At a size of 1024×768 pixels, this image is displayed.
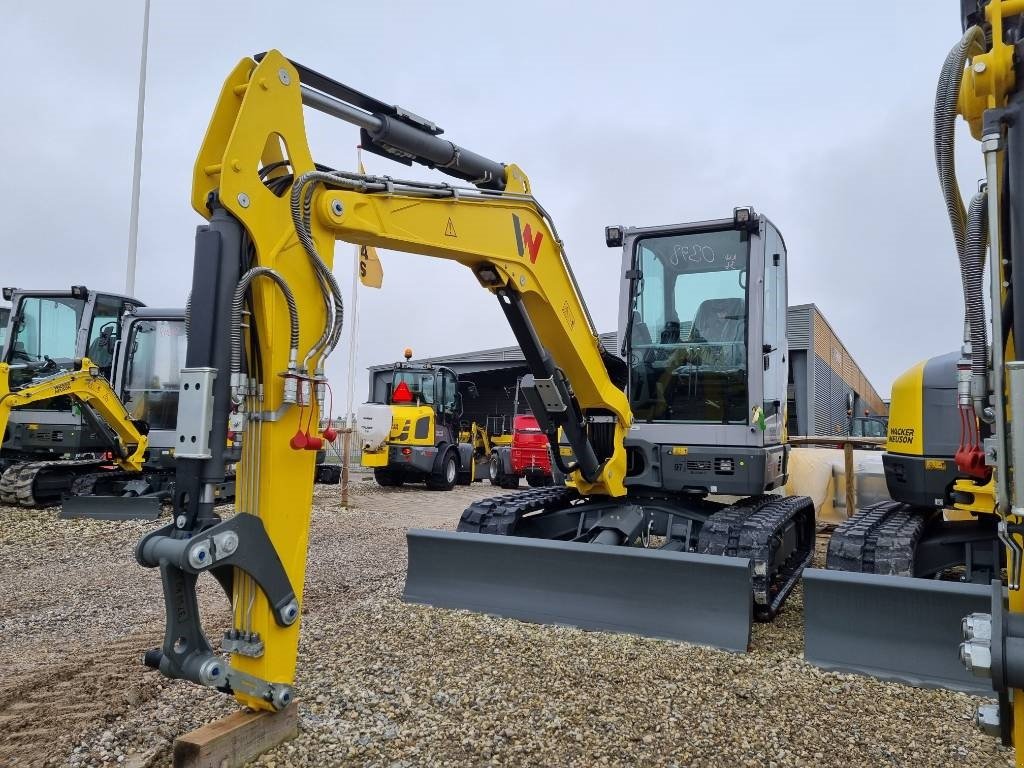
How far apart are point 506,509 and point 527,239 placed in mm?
2236

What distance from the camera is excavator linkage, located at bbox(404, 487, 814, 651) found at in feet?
14.6

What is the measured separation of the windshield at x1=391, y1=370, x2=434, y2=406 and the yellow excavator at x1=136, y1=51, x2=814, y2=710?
9391mm

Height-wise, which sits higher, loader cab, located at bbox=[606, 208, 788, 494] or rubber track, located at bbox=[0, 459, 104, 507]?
loader cab, located at bbox=[606, 208, 788, 494]

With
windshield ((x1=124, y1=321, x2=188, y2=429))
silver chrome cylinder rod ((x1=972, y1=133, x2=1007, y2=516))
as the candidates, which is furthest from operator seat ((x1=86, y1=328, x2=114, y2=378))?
silver chrome cylinder rod ((x1=972, y1=133, x2=1007, y2=516))

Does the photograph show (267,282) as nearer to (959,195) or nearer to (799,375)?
(959,195)

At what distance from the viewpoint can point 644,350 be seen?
6180 millimetres

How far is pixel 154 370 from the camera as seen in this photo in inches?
449

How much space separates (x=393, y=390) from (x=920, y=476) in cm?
1208

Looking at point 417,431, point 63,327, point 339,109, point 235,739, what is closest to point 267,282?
point 339,109

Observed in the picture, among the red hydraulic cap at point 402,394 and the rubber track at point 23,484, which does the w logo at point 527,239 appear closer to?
the rubber track at point 23,484

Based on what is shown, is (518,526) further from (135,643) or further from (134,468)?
(134,468)

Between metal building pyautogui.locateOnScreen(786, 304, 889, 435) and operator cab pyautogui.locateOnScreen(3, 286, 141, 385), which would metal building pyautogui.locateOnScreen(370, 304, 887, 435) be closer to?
metal building pyautogui.locateOnScreen(786, 304, 889, 435)

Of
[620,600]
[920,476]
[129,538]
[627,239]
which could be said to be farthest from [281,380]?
[129,538]

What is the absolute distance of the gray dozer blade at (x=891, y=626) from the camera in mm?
3830
